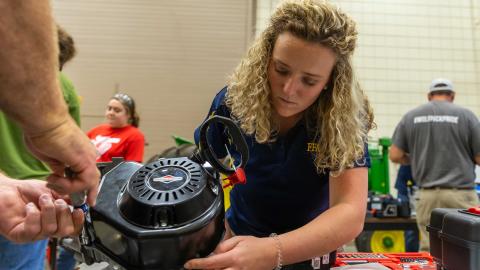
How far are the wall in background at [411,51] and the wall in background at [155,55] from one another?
116 cm

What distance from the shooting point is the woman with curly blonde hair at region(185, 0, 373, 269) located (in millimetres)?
846

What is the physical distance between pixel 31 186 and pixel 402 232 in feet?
9.01

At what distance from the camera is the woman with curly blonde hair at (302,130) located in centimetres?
85

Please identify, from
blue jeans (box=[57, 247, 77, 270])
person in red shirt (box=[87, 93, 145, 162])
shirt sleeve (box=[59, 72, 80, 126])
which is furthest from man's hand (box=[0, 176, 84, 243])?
person in red shirt (box=[87, 93, 145, 162])

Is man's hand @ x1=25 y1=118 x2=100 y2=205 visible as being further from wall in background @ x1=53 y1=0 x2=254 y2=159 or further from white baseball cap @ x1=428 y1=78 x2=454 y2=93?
wall in background @ x1=53 y1=0 x2=254 y2=159

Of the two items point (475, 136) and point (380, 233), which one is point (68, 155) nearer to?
point (475, 136)

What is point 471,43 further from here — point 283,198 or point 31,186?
point 31,186

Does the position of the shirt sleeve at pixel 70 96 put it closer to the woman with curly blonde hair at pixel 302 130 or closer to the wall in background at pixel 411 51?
the woman with curly blonde hair at pixel 302 130

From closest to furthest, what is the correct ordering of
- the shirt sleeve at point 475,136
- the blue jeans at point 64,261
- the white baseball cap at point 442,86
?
the blue jeans at point 64,261 < the shirt sleeve at point 475,136 < the white baseball cap at point 442,86

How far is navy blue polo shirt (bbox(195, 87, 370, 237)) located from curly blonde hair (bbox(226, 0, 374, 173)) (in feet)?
0.10

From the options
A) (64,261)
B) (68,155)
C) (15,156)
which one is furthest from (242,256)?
(64,261)

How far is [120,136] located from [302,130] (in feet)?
6.07

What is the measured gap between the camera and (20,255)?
3.86 ft

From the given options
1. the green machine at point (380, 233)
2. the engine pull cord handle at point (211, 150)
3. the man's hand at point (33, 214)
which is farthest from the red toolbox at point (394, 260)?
the green machine at point (380, 233)
